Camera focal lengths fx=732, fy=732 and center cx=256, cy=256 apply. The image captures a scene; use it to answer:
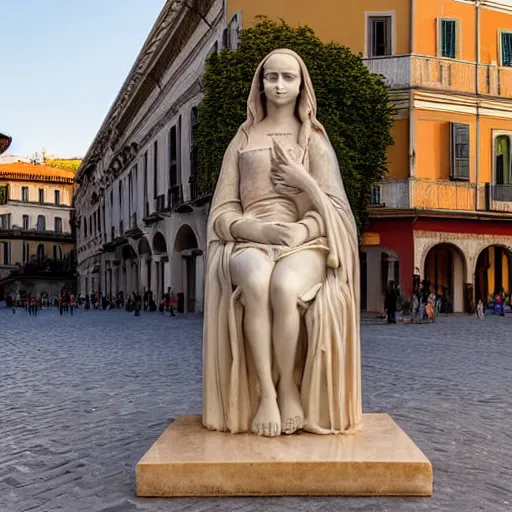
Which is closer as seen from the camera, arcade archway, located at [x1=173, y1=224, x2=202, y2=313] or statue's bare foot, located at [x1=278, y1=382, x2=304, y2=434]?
statue's bare foot, located at [x1=278, y1=382, x2=304, y2=434]

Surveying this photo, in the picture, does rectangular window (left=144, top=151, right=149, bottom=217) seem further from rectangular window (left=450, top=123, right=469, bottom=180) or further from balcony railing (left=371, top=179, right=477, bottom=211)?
rectangular window (left=450, top=123, right=469, bottom=180)

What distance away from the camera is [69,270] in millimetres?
73312

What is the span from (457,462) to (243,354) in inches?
61.7

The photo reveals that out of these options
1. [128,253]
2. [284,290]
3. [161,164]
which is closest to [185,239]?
[161,164]

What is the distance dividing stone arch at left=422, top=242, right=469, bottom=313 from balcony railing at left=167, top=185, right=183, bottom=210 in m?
10.2

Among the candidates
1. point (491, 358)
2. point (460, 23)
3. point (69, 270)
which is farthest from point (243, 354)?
point (69, 270)

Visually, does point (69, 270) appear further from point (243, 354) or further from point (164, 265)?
point (243, 354)

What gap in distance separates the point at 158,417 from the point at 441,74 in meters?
22.5

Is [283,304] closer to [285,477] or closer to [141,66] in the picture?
[285,477]

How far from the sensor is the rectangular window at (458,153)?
26.0 m

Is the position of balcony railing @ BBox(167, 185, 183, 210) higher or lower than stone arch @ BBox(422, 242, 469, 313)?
higher

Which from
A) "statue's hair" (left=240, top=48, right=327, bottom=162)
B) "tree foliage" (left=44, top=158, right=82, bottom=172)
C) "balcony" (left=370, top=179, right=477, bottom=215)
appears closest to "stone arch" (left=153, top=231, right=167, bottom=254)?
"balcony" (left=370, top=179, right=477, bottom=215)

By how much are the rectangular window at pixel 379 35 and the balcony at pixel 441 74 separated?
461mm

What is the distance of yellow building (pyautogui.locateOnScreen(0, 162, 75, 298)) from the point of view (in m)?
73.4
